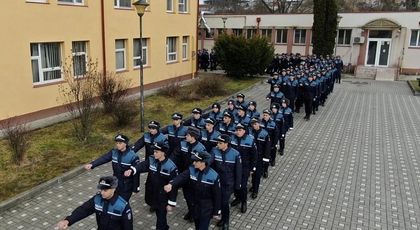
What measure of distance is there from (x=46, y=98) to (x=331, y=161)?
9.91 metres

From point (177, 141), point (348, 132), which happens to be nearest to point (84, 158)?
point (177, 141)

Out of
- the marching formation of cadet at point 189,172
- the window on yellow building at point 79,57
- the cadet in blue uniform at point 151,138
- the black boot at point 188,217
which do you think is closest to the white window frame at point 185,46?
the window on yellow building at point 79,57

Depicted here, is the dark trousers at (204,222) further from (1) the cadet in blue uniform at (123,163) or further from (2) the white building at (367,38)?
(2) the white building at (367,38)

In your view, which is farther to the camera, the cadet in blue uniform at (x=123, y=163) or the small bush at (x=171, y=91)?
the small bush at (x=171, y=91)

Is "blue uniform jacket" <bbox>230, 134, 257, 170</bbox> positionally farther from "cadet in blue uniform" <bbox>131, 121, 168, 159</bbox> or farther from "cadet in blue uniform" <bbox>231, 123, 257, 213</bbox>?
"cadet in blue uniform" <bbox>131, 121, 168, 159</bbox>

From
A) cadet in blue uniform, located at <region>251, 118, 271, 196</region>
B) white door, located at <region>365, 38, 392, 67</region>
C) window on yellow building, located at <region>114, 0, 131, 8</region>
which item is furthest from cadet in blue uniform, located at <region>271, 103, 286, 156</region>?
white door, located at <region>365, 38, 392, 67</region>

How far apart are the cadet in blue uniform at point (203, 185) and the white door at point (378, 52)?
28.3m

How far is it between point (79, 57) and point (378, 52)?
2426 cm

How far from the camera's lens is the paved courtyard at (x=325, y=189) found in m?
6.93

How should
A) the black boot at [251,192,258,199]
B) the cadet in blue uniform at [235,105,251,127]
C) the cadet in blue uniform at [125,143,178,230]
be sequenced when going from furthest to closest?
the cadet in blue uniform at [235,105,251,127] → the black boot at [251,192,258,199] → the cadet in blue uniform at [125,143,178,230]

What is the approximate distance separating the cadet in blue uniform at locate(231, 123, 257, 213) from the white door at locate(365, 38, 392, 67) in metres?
26.5

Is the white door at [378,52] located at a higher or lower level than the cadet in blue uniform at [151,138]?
higher

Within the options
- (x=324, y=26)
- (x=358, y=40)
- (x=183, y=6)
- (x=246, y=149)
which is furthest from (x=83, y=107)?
(x=358, y=40)

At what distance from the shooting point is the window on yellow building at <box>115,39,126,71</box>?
17297mm
